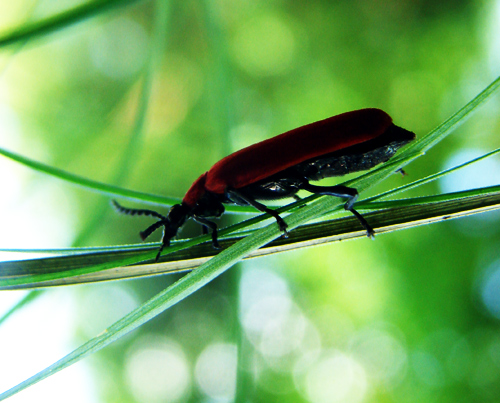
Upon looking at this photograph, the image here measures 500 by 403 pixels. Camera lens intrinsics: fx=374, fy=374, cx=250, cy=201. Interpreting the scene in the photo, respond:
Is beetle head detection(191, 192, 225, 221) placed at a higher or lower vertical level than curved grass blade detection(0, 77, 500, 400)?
higher

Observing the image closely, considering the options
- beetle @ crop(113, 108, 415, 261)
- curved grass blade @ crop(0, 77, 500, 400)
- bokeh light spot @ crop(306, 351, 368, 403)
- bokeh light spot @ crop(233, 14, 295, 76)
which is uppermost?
bokeh light spot @ crop(233, 14, 295, 76)

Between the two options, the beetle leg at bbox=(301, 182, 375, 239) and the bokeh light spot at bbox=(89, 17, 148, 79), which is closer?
the beetle leg at bbox=(301, 182, 375, 239)

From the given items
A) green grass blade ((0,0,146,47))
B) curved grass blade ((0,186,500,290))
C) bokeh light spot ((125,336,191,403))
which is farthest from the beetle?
bokeh light spot ((125,336,191,403))

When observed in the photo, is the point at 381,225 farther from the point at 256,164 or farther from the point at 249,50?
the point at 249,50

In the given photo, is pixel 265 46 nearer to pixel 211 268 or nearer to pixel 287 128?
pixel 287 128

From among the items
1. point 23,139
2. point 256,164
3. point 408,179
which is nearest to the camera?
point 256,164

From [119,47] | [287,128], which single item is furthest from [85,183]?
[119,47]

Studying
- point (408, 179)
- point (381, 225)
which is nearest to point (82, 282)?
point (381, 225)

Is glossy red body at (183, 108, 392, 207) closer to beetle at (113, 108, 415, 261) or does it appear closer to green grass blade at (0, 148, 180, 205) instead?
beetle at (113, 108, 415, 261)
